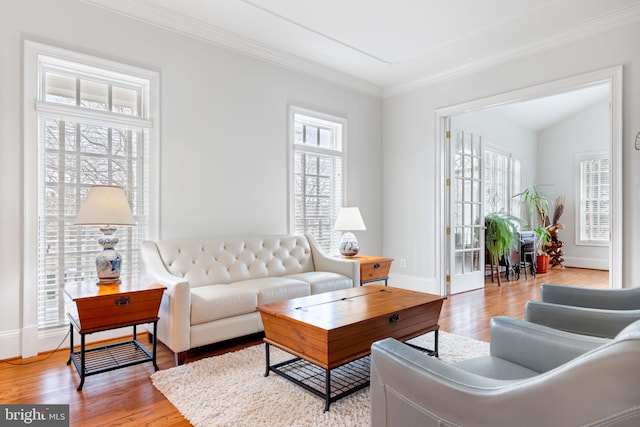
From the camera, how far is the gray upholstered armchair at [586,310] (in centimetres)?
187

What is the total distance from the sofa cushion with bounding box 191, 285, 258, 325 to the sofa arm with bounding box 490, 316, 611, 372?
1.91 m

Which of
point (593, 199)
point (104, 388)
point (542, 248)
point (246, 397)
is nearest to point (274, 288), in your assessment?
point (246, 397)

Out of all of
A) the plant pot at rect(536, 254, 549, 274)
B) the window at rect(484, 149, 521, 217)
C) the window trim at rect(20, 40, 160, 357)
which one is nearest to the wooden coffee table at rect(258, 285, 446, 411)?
the window trim at rect(20, 40, 160, 357)

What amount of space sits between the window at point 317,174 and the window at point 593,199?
5.91 meters

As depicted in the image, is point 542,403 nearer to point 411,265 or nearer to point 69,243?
point 69,243

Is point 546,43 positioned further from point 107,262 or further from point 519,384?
point 107,262

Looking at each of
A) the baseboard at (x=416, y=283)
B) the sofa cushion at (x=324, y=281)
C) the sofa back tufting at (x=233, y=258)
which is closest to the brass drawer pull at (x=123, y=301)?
the sofa back tufting at (x=233, y=258)

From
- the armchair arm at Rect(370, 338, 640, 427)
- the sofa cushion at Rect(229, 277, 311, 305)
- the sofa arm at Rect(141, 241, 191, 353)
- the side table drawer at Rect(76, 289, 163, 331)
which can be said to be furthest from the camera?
the sofa cushion at Rect(229, 277, 311, 305)

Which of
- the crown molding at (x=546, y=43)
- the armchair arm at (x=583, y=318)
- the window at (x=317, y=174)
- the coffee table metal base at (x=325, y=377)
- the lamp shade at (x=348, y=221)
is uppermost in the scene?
the crown molding at (x=546, y=43)

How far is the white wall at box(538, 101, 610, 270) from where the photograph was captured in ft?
25.0

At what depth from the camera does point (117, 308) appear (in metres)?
2.52

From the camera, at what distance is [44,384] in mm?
2434

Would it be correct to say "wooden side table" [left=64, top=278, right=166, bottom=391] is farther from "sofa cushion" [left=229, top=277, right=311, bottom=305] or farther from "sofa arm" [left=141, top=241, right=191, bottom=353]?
"sofa cushion" [left=229, top=277, right=311, bottom=305]

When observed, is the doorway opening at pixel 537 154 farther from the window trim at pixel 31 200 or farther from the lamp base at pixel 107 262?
the window trim at pixel 31 200
